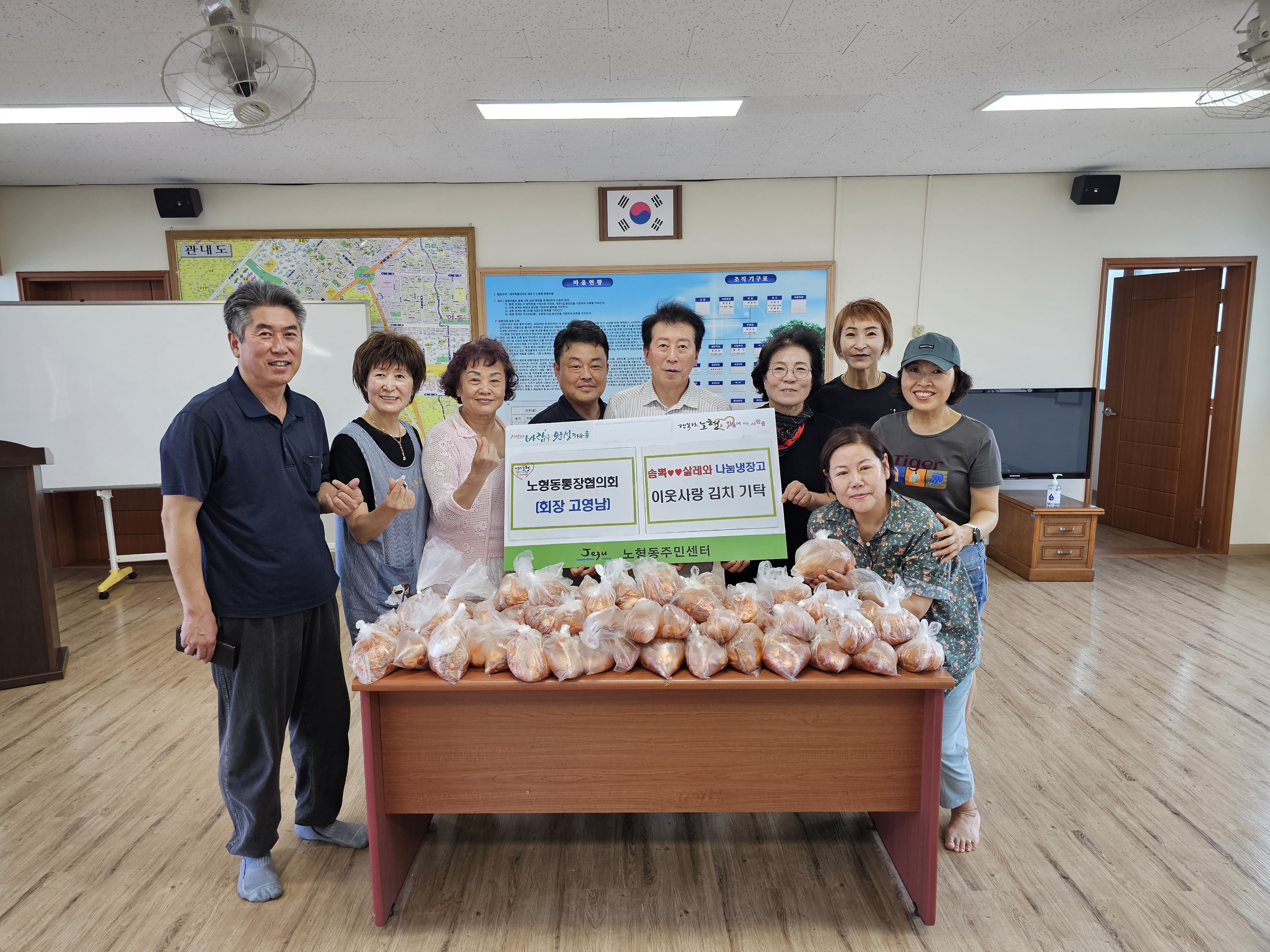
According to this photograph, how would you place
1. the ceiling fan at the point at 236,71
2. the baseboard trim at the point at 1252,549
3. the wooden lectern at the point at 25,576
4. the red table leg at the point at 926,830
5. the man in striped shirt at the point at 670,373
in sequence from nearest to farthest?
1. the red table leg at the point at 926,830
2. the man in striped shirt at the point at 670,373
3. the ceiling fan at the point at 236,71
4. the wooden lectern at the point at 25,576
5. the baseboard trim at the point at 1252,549

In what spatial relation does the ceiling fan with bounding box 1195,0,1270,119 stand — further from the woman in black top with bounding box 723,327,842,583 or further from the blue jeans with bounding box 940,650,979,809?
the blue jeans with bounding box 940,650,979,809

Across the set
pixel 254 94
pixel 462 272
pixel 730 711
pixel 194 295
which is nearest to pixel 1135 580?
pixel 730 711

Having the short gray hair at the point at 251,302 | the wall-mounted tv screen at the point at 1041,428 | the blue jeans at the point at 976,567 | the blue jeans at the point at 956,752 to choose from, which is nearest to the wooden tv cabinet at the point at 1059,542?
the wall-mounted tv screen at the point at 1041,428

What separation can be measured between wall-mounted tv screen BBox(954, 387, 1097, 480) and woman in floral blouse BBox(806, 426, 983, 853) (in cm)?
339

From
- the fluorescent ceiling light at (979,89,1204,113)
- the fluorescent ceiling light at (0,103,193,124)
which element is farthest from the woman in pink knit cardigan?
the fluorescent ceiling light at (979,89,1204,113)

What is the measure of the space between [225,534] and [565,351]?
110 cm

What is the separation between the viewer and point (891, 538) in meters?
1.79

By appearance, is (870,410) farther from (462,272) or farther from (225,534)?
(462,272)

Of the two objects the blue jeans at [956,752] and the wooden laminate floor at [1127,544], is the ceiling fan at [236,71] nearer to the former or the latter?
the blue jeans at [956,752]

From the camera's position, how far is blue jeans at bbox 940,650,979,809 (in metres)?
1.98

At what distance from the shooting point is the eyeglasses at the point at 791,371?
216 cm

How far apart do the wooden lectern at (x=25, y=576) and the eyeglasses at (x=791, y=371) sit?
10.1 feet

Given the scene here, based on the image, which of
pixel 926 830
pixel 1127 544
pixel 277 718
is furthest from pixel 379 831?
pixel 1127 544

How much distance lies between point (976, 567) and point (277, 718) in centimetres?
202
